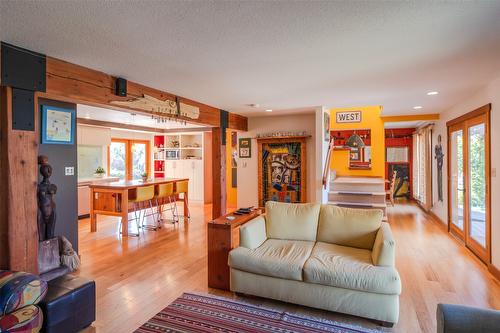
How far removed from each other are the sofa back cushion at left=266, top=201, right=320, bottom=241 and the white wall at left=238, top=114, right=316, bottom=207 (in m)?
3.02

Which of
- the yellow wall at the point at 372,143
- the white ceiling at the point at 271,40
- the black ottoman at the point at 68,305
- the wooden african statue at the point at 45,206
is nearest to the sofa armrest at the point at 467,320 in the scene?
the white ceiling at the point at 271,40

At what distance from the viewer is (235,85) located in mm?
3729

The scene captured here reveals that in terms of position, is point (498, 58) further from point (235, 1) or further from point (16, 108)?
point (16, 108)

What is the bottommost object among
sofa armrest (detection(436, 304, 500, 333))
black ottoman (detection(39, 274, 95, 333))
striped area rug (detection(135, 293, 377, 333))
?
striped area rug (detection(135, 293, 377, 333))

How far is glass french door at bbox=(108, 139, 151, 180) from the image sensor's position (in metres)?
8.41

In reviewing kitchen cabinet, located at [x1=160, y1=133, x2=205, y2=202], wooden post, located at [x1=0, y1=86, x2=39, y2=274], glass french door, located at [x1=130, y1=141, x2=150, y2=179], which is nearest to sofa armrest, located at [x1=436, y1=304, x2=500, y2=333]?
wooden post, located at [x1=0, y1=86, x2=39, y2=274]

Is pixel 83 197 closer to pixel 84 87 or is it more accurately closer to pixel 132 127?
pixel 132 127

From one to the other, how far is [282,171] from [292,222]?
3.29 metres

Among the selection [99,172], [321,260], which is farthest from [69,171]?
[99,172]

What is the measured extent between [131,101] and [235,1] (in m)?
2.25

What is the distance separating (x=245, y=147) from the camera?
6906 millimetres

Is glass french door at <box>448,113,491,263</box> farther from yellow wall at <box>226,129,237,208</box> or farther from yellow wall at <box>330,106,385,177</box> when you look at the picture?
yellow wall at <box>226,129,237,208</box>

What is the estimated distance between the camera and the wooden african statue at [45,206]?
124 inches

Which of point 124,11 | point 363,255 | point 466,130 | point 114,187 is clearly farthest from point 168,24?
point 466,130
